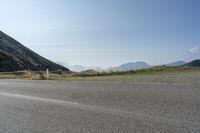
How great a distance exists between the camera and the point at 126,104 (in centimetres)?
873

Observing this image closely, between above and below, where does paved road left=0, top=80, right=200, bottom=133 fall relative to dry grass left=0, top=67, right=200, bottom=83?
below

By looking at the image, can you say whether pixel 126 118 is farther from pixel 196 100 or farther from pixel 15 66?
pixel 15 66

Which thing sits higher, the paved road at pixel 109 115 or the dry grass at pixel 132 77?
the dry grass at pixel 132 77

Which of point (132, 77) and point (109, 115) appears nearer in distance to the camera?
point (109, 115)

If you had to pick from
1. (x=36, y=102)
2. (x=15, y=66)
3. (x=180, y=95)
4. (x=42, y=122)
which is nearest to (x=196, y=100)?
(x=180, y=95)

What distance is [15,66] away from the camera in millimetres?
98312

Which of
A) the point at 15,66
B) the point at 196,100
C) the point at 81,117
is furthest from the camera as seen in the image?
the point at 15,66

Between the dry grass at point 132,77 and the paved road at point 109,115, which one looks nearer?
the paved road at point 109,115

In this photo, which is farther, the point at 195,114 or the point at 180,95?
the point at 180,95

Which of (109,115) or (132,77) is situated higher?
(132,77)

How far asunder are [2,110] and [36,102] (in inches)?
54.7

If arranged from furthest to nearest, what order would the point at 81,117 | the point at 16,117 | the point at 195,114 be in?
the point at 16,117
the point at 81,117
the point at 195,114

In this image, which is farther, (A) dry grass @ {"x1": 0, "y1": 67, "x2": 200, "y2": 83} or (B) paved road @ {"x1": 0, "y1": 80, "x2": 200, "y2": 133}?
(A) dry grass @ {"x1": 0, "y1": 67, "x2": 200, "y2": 83}

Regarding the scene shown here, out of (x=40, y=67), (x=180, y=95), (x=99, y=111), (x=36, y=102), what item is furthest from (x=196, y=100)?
(x=40, y=67)
